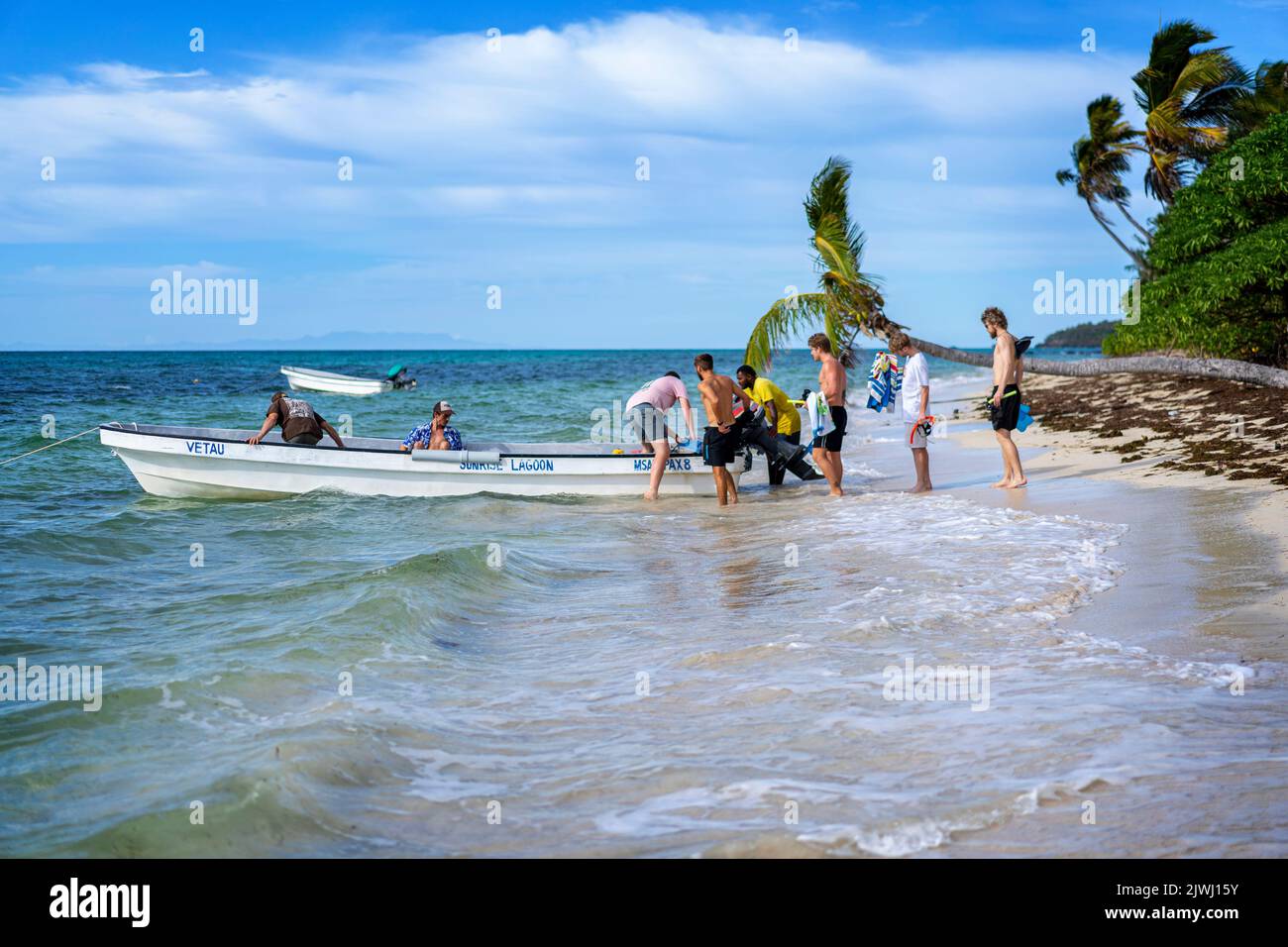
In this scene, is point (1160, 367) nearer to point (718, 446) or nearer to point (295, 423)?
point (718, 446)

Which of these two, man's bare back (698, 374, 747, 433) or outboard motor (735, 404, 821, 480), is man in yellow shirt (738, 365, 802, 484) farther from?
man's bare back (698, 374, 747, 433)

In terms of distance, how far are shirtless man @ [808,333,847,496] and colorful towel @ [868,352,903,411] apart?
0.75m

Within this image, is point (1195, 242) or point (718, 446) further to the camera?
point (1195, 242)

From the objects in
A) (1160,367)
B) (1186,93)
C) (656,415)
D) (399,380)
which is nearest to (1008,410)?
(656,415)

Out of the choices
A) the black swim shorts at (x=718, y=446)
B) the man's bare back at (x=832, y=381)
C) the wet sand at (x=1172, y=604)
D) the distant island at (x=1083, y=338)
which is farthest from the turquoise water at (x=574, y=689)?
the distant island at (x=1083, y=338)

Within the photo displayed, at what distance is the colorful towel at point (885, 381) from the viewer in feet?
44.0

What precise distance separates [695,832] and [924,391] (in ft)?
32.0

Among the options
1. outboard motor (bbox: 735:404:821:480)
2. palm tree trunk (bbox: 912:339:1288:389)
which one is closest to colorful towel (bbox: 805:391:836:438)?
outboard motor (bbox: 735:404:821:480)

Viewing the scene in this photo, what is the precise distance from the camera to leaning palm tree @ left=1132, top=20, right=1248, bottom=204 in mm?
29016

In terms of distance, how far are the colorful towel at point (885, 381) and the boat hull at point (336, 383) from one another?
35.1 m

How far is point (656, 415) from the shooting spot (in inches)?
537

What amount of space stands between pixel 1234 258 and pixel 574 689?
635 inches


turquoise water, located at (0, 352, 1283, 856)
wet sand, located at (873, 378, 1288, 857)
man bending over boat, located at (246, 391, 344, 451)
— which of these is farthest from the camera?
man bending over boat, located at (246, 391, 344, 451)
